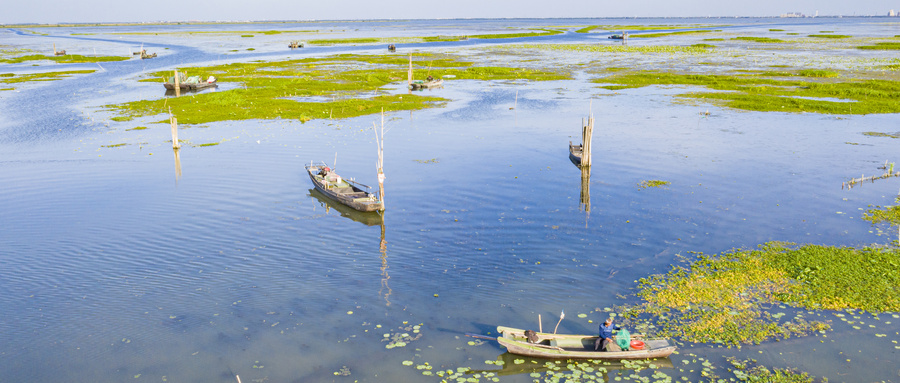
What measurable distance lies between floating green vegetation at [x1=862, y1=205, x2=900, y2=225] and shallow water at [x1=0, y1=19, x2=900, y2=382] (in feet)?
3.99

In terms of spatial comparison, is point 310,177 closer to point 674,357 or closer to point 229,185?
point 229,185

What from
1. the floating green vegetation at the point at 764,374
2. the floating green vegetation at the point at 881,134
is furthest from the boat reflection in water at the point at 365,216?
the floating green vegetation at the point at 881,134

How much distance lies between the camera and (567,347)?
22.3 meters

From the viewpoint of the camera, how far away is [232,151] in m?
52.7

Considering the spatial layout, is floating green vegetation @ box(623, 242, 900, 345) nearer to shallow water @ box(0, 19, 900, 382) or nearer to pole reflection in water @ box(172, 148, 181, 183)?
shallow water @ box(0, 19, 900, 382)

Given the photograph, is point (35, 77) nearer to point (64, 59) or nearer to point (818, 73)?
point (64, 59)

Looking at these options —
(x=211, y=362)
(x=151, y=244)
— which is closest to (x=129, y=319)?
(x=211, y=362)

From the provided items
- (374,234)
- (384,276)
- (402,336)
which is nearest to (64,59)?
(374,234)

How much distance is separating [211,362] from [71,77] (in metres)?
106

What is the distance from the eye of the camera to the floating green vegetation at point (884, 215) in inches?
1336

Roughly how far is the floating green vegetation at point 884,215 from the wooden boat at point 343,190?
1101 inches

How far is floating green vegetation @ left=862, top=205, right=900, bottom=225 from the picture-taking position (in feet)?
111

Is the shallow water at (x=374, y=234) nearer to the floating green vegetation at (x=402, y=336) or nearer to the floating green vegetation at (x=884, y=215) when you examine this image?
the floating green vegetation at (x=402, y=336)

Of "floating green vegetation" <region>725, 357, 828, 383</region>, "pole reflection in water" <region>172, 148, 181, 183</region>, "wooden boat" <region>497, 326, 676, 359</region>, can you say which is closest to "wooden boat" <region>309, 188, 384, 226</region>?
"pole reflection in water" <region>172, 148, 181, 183</region>
